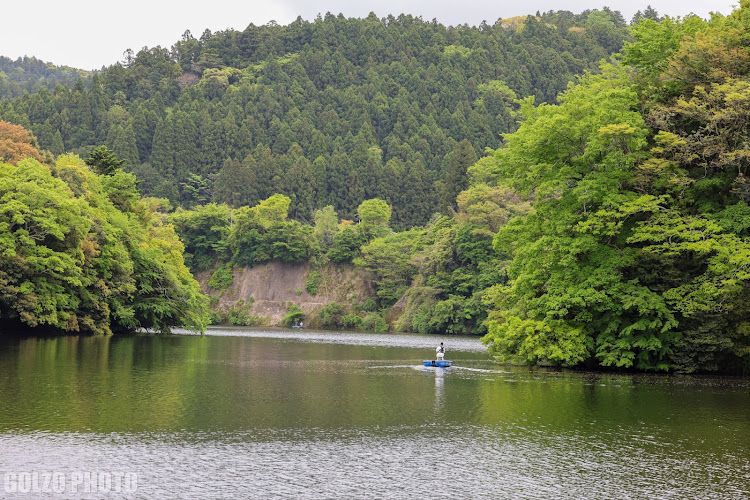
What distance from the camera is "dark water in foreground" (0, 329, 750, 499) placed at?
18.1 meters

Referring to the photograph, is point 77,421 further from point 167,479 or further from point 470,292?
point 470,292

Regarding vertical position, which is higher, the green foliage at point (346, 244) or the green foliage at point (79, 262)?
the green foliage at point (346, 244)

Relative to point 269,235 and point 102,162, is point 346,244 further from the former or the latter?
point 102,162

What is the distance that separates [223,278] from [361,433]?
107 m

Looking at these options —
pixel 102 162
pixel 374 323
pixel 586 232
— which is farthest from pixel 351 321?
pixel 586 232

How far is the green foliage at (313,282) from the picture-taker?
403 ft

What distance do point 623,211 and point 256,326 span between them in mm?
84939

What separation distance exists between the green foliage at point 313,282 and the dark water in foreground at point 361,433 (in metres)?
81.8

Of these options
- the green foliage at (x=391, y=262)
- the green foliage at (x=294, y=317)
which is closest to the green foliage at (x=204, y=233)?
the green foliage at (x=294, y=317)

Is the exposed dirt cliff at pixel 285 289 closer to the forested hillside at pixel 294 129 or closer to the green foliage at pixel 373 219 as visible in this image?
the green foliage at pixel 373 219

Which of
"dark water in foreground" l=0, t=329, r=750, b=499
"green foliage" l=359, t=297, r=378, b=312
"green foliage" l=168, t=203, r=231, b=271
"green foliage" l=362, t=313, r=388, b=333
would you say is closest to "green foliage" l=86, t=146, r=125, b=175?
"dark water in foreground" l=0, t=329, r=750, b=499

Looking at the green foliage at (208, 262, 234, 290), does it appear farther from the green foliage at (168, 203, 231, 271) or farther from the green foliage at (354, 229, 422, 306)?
the green foliage at (354, 229, 422, 306)

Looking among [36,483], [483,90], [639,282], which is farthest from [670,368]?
[483,90]

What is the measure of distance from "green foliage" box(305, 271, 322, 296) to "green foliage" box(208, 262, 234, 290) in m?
12.8
